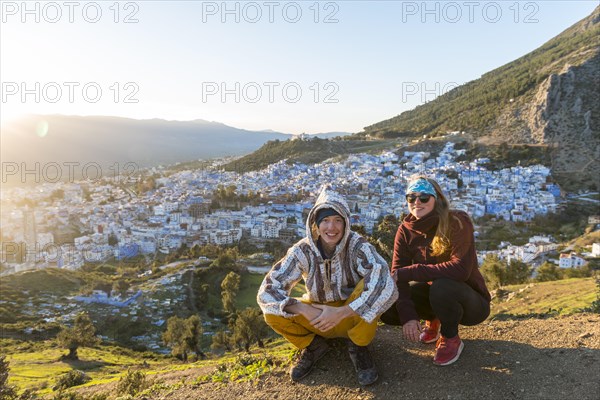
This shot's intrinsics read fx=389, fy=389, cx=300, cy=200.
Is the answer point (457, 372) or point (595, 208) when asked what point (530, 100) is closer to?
point (595, 208)

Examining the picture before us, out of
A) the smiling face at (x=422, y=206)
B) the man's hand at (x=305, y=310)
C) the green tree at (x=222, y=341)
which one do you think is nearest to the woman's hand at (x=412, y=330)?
the man's hand at (x=305, y=310)

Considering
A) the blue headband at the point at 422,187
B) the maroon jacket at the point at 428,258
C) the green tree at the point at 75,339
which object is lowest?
the green tree at the point at 75,339

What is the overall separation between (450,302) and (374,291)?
0.61m

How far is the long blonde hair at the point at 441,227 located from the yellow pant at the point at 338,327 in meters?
0.69

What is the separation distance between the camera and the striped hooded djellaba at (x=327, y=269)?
2934 millimetres

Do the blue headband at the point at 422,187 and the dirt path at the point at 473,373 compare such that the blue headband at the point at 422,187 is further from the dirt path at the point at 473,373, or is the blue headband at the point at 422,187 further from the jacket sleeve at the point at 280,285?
the dirt path at the point at 473,373

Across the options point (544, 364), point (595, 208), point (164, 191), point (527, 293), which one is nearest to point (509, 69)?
point (595, 208)

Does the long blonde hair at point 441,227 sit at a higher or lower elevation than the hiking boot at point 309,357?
higher

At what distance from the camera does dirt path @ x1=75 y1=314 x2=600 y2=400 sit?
285 cm

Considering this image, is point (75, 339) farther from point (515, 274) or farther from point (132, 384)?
point (515, 274)

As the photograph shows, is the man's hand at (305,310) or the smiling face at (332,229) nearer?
the man's hand at (305,310)

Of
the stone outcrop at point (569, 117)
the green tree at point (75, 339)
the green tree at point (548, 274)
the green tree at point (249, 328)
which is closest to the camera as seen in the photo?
the green tree at point (548, 274)

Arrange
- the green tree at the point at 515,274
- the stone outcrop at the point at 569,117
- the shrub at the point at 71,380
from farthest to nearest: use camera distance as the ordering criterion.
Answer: the stone outcrop at the point at 569,117
the green tree at the point at 515,274
the shrub at the point at 71,380

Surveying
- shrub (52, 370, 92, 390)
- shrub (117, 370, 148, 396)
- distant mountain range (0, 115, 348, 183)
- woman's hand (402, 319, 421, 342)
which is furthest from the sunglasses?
distant mountain range (0, 115, 348, 183)
